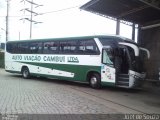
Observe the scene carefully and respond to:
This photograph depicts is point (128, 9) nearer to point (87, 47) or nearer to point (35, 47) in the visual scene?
point (87, 47)

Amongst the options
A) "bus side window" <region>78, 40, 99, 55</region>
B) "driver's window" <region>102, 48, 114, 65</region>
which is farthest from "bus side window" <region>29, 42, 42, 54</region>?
"driver's window" <region>102, 48, 114, 65</region>

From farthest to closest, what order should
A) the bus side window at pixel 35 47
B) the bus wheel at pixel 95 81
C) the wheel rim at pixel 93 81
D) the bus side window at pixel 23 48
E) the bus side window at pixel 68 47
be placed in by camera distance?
the bus side window at pixel 23 48 < the bus side window at pixel 35 47 < the bus side window at pixel 68 47 < the wheel rim at pixel 93 81 < the bus wheel at pixel 95 81

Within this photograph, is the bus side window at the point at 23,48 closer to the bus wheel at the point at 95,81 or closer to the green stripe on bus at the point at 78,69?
the green stripe on bus at the point at 78,69

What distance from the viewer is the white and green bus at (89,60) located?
17.4 meters

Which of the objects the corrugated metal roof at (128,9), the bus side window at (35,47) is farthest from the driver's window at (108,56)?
the bus side window at (35,47)

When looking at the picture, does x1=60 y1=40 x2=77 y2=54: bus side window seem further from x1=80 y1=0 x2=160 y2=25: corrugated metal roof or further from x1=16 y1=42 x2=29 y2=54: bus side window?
x1=16 y1=42 x2=29 y2=54: bus side window

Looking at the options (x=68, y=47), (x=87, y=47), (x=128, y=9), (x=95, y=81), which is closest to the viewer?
(x=95, y=81)

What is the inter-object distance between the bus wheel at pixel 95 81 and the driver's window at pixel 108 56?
1071mm

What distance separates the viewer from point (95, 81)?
18.6 m

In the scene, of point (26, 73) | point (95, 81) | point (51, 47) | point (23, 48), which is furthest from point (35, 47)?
point (95, 81)

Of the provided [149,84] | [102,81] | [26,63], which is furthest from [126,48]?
[26,63]

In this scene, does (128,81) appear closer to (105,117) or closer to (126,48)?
(126,48)

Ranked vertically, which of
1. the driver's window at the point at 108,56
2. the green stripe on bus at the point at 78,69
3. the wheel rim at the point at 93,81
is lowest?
the wheel rim at the point at 93,81

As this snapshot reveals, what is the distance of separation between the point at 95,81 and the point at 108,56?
1.77m
